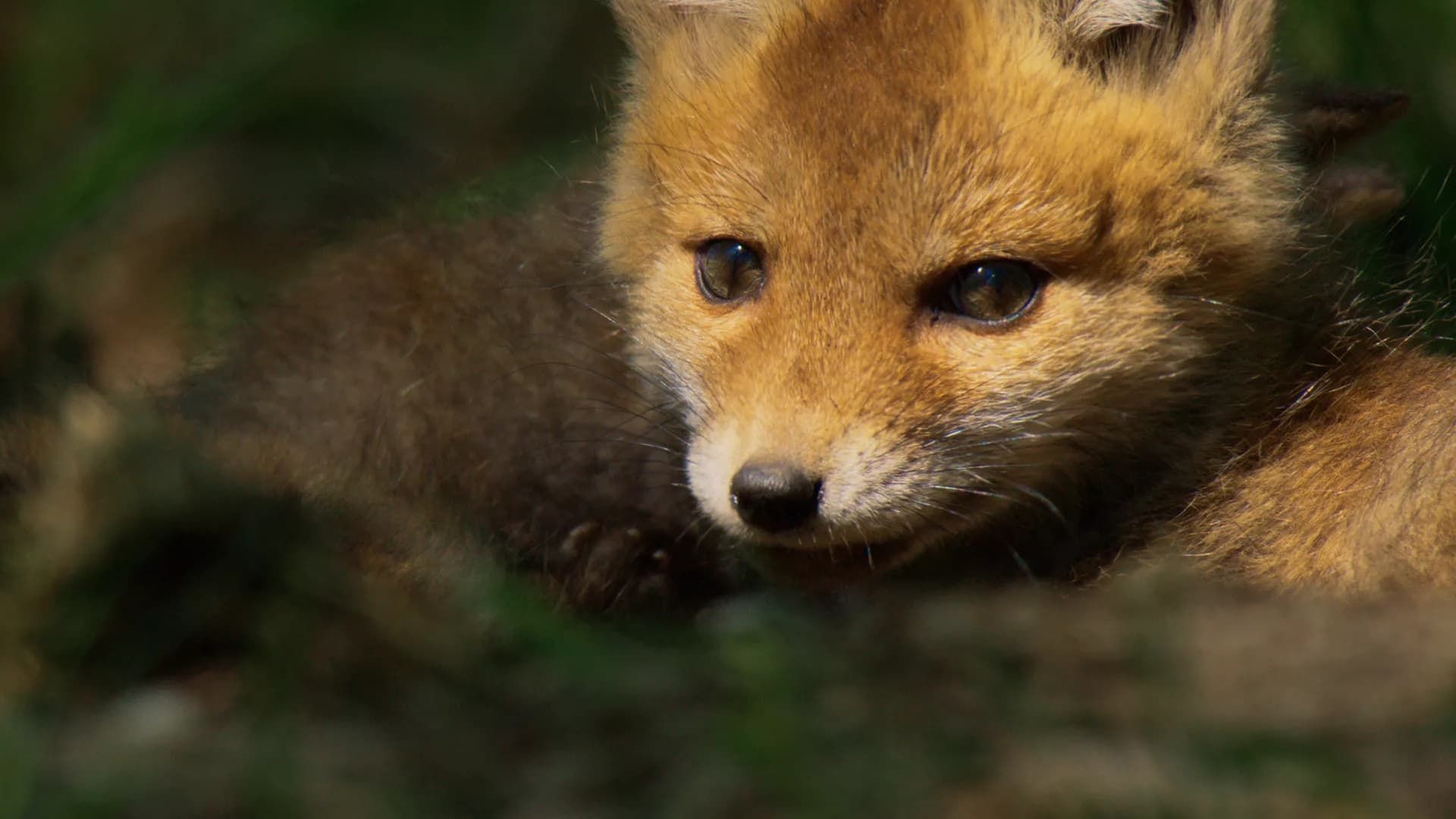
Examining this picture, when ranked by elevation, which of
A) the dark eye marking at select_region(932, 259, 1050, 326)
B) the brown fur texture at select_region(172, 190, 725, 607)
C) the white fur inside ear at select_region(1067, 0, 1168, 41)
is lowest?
the brown fur texture at select_region(172, 190, 725, 607)

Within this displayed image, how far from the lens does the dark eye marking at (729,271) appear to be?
2885 millimetres

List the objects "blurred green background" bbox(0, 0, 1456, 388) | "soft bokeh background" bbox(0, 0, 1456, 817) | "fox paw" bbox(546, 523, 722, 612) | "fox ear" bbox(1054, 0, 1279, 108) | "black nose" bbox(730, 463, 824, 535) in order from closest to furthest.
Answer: "soft bokeh background" bbox(0, 0, 1456, 817) < "black nose" bbox(730, 463, 824, 535) < "fox ear" bbox(1054, 0, 1279, 108) < "fox paw" bbox(546, 523, 722, 612) < "blurred green background" bbox(0, 0, 1456, 388)

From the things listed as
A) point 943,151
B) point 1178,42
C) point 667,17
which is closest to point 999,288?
point 943,151

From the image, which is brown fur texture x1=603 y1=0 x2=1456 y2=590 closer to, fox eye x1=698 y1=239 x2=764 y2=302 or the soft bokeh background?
fox eye x1=698 y1=239 x2=764 y2=302

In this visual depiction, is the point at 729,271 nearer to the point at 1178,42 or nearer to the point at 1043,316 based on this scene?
the point at 1043,316

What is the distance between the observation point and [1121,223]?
2.65 m

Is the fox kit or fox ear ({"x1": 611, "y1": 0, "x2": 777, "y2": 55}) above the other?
fox ear ({"x1": 611, "y1": 0, "x2": 777, "y2": 55})

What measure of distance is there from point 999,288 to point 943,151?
0.88ft

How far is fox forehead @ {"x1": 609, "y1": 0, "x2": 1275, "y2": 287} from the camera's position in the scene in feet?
8.68

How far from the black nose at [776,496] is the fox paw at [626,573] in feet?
2.03

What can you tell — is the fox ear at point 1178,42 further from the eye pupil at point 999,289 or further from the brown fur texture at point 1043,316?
the eye pupil at point 999,289

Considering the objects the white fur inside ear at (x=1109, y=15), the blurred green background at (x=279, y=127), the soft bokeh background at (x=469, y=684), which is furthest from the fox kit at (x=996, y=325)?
the blurred green background at (x=279, y=127)

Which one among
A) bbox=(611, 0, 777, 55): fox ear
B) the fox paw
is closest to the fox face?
bbox=(611, 0, 777, 55): fox ear

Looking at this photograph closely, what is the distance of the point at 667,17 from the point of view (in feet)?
11.1
